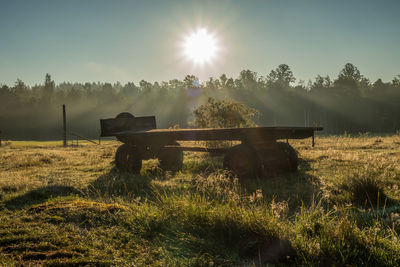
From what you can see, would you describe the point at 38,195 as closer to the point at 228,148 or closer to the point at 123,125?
the point at 228,148

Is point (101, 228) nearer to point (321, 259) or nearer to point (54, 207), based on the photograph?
point (54, 207)

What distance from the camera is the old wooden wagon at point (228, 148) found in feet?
20.3

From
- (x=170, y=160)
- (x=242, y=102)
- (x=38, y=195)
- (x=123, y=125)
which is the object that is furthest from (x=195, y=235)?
(x=242, y=102)

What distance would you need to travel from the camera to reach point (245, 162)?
6.19 meters

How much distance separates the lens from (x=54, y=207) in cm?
417

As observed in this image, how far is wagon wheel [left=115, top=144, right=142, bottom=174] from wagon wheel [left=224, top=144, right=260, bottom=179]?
363 cm

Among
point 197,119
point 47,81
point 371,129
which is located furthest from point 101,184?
point 47,81

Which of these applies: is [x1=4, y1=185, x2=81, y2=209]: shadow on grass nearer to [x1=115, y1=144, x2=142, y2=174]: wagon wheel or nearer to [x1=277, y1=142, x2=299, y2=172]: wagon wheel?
[x1=115, y1=144, x2=142, y2=174]: wagon wheel

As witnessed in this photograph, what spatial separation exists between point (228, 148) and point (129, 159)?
3585 mm

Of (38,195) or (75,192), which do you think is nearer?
(38,195)

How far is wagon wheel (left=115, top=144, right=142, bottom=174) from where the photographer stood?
28.6 feet

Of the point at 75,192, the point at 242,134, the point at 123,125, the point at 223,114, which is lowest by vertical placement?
the point at 75,192

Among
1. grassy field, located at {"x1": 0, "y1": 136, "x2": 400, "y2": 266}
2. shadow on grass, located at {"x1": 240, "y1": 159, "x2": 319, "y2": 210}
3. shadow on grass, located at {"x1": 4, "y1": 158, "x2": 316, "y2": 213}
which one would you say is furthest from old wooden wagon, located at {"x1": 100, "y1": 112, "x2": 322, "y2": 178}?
grassy field, located at {"x1": 0, "y1": 136, "x2": 400, "y2": 266}

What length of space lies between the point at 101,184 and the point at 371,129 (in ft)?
237
